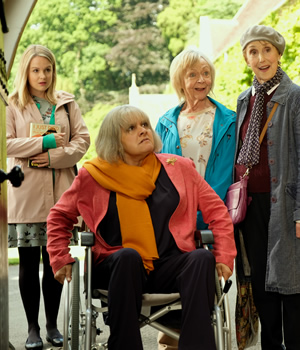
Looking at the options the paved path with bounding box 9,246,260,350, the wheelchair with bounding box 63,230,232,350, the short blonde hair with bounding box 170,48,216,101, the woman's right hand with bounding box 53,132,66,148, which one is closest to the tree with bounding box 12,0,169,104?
the paved path with bounding box 9,246,260,350

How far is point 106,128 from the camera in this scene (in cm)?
342

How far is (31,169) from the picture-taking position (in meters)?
4.26

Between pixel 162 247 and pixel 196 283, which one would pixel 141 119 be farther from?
pixel 196 283

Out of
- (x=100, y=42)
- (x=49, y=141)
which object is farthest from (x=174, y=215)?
(x=100, y=42)

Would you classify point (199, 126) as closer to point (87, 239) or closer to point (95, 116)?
point (87, 239)

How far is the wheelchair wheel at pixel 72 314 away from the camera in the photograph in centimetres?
297

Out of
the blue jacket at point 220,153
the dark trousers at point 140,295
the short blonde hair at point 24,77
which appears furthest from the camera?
the short blonde hair at point 24,77

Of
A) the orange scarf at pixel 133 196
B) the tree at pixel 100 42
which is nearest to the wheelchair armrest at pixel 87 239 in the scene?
the orange scarf at pixel 133 196

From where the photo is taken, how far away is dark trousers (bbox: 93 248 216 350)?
2.91 meters

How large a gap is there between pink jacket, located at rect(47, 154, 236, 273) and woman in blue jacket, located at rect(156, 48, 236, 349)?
35cm

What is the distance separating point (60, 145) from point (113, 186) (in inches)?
39.2

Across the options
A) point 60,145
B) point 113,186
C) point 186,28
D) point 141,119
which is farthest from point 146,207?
point 186,28

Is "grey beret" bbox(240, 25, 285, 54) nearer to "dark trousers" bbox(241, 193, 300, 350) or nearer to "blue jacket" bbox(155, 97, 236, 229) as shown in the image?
"blue jacket" bbox(155, 97, 236, 229)

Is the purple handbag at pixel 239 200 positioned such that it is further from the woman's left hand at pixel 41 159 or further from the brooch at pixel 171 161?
the woman's left hand at pixel 41 159
